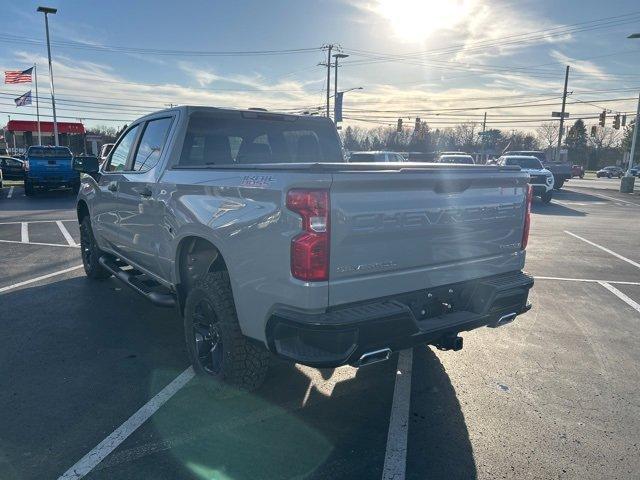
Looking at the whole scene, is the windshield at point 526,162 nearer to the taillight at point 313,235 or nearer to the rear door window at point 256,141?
the rear door window at point 256,141

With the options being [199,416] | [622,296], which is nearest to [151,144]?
[199,416]

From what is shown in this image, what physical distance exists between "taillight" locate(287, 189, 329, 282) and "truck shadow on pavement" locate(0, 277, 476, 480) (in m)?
1.11

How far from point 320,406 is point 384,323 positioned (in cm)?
105

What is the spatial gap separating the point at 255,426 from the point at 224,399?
0.45 meters

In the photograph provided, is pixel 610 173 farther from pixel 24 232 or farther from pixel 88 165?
pixel 88 165

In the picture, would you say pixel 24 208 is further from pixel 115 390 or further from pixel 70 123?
pixel 70 123

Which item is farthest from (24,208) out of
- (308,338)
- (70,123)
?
(70,123)

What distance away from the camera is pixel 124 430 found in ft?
10.3

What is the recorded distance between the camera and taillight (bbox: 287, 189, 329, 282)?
8.68 ft

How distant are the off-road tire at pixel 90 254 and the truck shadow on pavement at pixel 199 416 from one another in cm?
178

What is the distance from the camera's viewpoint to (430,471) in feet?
9.04

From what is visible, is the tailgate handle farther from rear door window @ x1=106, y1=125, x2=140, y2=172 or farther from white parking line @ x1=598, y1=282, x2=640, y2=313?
white parking line @ x1=598, y1=282, x2=640, y2=313

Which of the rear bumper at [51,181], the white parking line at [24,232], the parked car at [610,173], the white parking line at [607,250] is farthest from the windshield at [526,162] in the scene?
the parked car at [610,173]

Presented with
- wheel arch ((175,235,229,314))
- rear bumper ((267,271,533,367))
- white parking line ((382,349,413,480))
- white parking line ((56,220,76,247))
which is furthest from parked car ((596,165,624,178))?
wheel arch ((175,235,229,314))
